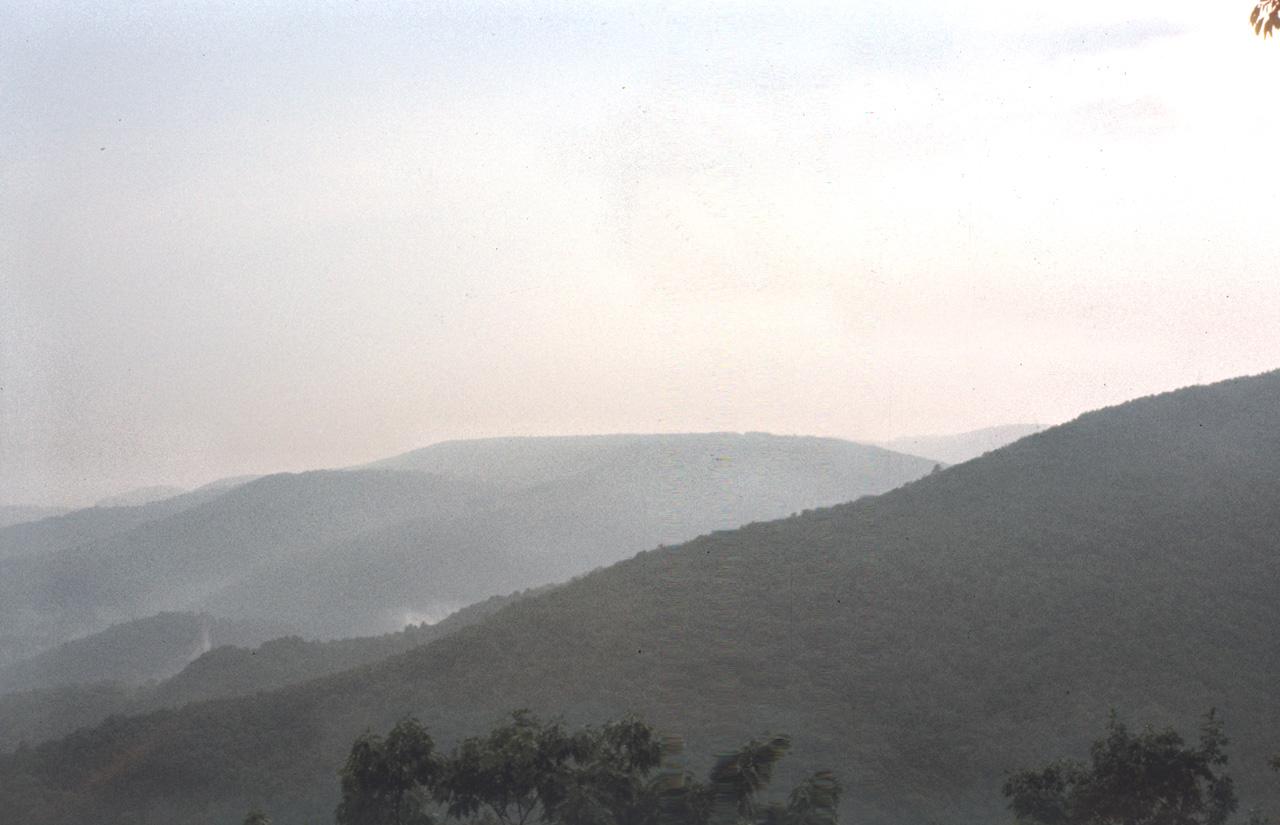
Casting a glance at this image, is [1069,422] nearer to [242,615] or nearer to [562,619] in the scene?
Answer: [562,619]

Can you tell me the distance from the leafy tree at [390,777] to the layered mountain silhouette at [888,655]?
642 inches

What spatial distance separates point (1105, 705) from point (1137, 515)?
747 inches

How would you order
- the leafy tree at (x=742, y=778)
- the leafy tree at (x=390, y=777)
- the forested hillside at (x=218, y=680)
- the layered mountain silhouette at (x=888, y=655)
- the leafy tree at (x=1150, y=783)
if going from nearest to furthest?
the leafy tree at (x=742, y=778) → the leafy tree at (x=1150, y=783) → the leafy tree at (x=390, y=777) → the layered mountain silhouette at (x=888, y=655) → the forested hillside at (x=218, y=680)

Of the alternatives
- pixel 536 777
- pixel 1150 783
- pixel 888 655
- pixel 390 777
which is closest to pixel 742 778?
pixel 536 777

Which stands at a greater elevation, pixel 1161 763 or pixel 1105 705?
pixel 1161 763

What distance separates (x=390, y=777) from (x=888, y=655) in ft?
96.7

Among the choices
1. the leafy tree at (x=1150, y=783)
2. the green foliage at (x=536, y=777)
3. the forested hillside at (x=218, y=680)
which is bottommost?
the forested hillside at (x=218, y=680)

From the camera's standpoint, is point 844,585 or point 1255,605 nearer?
point 1255,605

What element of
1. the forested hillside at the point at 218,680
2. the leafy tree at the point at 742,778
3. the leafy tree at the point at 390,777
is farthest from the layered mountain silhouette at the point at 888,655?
the forested hillside at the point at 218,680

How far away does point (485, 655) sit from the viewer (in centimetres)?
5503

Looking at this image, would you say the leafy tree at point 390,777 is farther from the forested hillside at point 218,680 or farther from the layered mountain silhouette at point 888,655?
the forested hillside at point 218,680

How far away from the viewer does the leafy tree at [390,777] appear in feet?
81.5

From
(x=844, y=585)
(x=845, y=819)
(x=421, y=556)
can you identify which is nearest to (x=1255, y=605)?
(x=844, y=585)

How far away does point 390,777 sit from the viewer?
24875 mm
